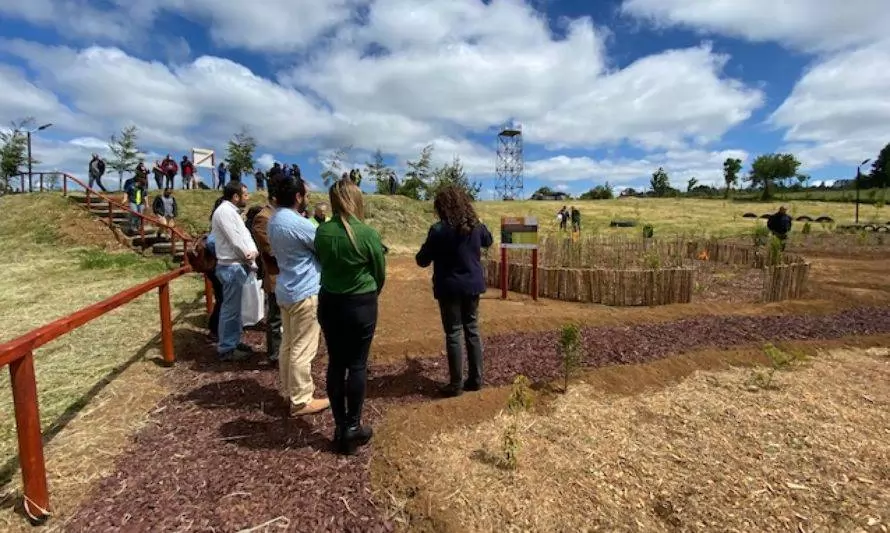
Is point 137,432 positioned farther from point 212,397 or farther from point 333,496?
point 333,496

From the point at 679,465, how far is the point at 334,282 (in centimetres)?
222

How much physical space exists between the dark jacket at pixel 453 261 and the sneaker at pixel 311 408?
112cm

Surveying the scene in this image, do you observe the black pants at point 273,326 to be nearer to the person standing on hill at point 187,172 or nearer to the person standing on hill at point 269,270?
the person standing on hill at point 269,270

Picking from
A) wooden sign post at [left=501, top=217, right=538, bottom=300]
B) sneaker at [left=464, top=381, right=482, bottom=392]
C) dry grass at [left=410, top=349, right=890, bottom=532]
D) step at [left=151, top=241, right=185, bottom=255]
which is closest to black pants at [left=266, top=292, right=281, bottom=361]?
sneaker at [left=464, top=381, right=482, bottom=392]

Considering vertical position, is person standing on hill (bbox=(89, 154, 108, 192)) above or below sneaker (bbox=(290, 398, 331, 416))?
above

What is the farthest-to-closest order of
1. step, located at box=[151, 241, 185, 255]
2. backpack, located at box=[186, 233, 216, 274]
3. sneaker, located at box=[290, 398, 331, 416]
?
step, located at box=[151, 241, 185, 255] < backpack, located at box=[186, 233, 216, 274] < sneaker, located at box=[290, 398, 331, 416]

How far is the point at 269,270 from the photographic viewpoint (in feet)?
14.0

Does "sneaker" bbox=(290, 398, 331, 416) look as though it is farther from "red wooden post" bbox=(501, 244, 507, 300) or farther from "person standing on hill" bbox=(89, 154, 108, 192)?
"person standing on hill" bbox=(89, 154, 108, 192)

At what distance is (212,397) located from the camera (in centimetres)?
407

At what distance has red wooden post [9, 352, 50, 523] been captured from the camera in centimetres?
239

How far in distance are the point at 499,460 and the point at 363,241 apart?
148cm

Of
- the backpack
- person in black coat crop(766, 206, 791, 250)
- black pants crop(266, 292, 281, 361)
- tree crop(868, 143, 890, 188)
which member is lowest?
black pants crop(266, 292, 281, 361)

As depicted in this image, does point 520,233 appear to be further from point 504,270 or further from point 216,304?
point 216,304

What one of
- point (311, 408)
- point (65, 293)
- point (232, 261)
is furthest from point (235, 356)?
point (65, 293)
